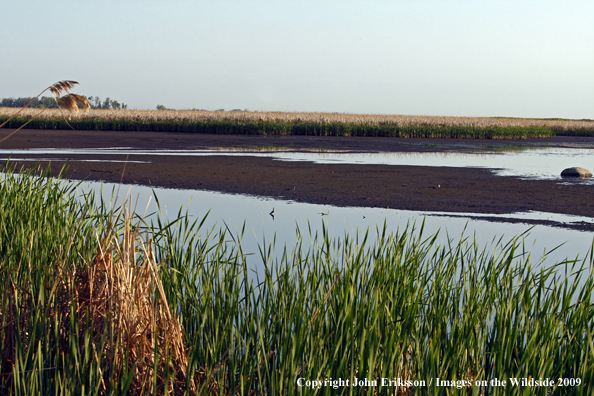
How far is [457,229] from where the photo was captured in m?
7.80

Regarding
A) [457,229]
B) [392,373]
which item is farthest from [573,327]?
[457,229]

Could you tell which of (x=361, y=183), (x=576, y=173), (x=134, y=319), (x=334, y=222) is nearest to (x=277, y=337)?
(x=134, y=319)

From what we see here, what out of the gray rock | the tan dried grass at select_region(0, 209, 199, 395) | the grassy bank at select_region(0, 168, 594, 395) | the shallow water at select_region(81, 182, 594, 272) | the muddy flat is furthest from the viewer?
the gray rock

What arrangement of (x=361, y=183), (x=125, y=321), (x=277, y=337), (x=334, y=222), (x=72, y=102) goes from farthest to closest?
1. (x=361, y=183)
2. (x=334, y=222)
3. (x=72, y=102)
4. (x=277, y=337)
5. (x=125, y=321)

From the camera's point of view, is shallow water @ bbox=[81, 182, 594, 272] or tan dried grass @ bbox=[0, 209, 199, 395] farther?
shallow water @ bbox=[81, 182, 594, 272]

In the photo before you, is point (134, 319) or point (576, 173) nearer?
point (134, 319)

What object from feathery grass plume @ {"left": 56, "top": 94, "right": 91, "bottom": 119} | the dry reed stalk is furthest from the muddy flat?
the dry reed stalk

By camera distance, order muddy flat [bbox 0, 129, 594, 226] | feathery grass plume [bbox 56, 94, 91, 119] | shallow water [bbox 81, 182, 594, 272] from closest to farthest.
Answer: feathery grass plume [bbox 56, 94, 91, 119]
shallow water [bbox 81, 182, 594, 272]
muddy flat [bbox 0, 129, 594, 226]

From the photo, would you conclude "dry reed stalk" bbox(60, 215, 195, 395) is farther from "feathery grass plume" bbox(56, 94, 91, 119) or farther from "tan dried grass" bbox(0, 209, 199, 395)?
"feathery grass plume" bbox(56, 94, 91, 119)

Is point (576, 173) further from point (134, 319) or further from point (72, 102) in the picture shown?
point (134, 319)

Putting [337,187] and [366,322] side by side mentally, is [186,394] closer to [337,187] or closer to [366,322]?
[366,322]

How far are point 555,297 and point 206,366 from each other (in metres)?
1.99

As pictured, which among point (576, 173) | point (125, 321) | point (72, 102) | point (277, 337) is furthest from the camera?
point (576, 173)

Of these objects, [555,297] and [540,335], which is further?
[555,297]
